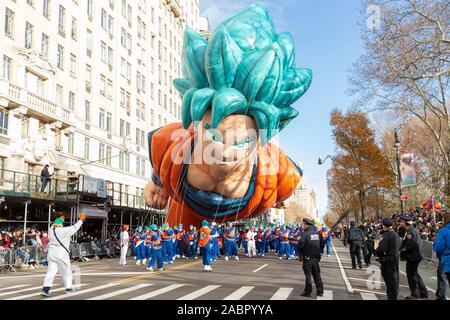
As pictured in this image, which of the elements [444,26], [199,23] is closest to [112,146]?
[444,26]

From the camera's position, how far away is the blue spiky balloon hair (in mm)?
14328

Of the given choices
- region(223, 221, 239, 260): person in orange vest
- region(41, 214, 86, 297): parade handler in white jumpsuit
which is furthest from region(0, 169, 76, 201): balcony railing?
region(41, 214, 86, 297): parade handler in white jumpsuit

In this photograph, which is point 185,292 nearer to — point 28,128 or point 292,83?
point 292,83

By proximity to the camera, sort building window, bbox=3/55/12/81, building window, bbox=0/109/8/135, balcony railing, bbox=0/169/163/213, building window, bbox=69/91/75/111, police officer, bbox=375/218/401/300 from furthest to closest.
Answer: building window, bbox=69/91/75/111 < building window, bbox=3/55/12/81 < building window, bbox=0/109/8/135 < balcony railing, bbox=0/169/163/213 < police officer, bbox=375/218/401/300

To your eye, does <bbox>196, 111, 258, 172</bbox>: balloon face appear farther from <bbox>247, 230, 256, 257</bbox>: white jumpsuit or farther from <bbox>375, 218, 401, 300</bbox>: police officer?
<bbox>247, 230, 256, 257</bbox>: white jumpsuit

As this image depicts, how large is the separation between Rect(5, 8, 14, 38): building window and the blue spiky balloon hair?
13.9 metres

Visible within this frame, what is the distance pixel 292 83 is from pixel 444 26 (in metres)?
6.58

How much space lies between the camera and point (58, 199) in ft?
71.3

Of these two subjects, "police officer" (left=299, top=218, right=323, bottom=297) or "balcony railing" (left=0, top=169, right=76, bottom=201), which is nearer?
"police officer" (left=299, top=218, right=323, bottom=297)

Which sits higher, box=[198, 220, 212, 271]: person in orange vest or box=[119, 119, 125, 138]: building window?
box=[119, 119, 125, 138]: building window

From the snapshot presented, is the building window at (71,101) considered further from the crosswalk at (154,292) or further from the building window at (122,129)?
the crosswalk at (154,292)

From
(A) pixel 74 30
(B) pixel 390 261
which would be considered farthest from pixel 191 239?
(A) pixel 74 30

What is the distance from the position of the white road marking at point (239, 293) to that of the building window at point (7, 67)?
20496mm

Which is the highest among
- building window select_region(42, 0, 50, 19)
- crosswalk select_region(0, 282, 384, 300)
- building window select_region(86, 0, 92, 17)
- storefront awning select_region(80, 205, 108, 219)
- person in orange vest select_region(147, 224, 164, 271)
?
building window select_region(86, 0, 92, 17)
